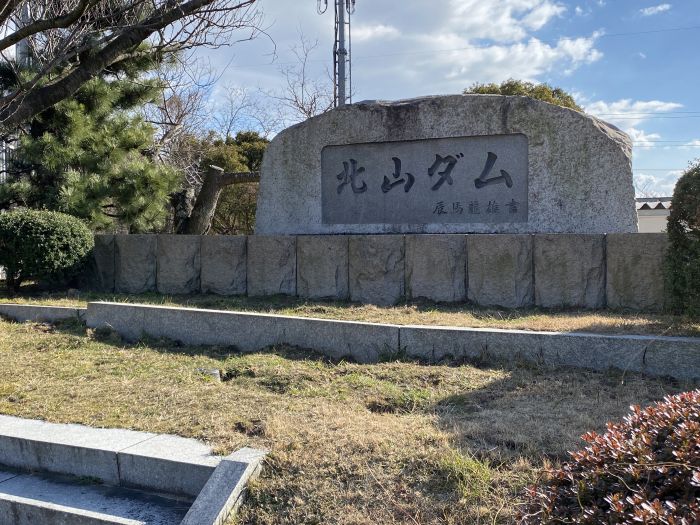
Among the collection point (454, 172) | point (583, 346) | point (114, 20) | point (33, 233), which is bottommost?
point (583, 346)

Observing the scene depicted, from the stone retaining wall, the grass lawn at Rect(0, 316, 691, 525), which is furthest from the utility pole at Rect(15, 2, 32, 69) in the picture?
the grass lawn at Rect(0, 316, 691, 525)

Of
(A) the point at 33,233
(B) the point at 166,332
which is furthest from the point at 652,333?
(A) the point at 33,233

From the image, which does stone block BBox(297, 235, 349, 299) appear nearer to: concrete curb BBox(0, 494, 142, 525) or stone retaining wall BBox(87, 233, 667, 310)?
stone retaining wall BBox(87, 233, 667, 310)

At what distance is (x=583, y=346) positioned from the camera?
4953 mm

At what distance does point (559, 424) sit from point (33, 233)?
8.16 m

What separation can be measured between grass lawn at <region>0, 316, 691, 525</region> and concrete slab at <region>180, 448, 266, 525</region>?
78 mm

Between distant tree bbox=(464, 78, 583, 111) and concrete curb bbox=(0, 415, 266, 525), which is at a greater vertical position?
distant tree bbox=(464, 78, 583, 111)

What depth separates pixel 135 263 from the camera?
9.74 metres

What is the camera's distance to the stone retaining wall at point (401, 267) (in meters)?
7.09

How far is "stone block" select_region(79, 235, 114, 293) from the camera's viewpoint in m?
9.95

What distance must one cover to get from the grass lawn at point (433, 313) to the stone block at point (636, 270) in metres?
0.31

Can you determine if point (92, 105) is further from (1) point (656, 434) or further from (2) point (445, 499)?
(1) point (656, 434)

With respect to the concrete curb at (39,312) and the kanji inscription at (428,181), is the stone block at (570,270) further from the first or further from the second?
the concrete curb at (39,312)

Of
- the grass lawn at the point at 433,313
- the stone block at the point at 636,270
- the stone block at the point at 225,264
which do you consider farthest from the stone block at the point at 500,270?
the stone block at the point at 225,264
